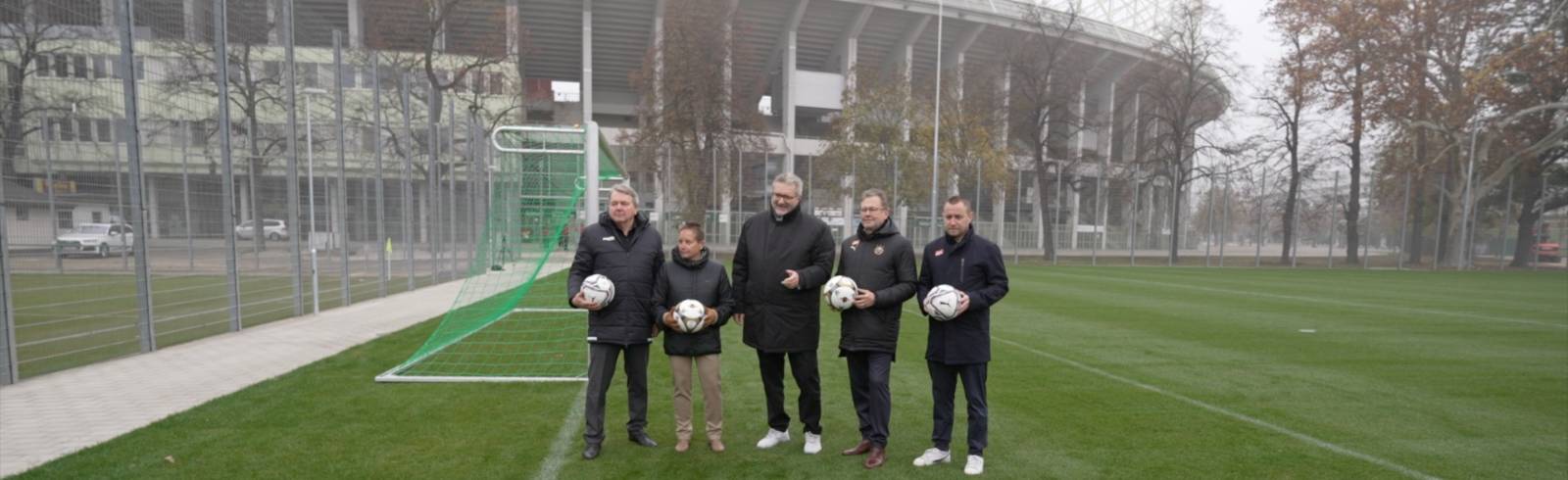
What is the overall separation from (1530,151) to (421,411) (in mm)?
44039

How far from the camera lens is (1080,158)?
118 ft

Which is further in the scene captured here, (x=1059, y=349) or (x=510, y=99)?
(x=510, y=99)

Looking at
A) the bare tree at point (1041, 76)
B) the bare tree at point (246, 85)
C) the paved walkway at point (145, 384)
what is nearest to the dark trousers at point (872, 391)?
the paved walkway at point (145, 384)

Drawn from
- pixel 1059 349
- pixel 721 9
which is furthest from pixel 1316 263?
pixel 1059 349

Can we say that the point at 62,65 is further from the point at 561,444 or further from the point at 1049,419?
the point at 1049,419

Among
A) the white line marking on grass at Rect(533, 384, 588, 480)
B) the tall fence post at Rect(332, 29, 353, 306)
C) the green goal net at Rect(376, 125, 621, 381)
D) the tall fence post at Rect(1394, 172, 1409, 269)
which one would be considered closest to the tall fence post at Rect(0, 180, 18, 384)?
the green goal net at Rect(376, 125, 621, 381)

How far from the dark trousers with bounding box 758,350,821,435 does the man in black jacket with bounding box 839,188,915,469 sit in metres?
0.26

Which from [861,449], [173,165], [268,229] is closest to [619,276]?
[861,449]

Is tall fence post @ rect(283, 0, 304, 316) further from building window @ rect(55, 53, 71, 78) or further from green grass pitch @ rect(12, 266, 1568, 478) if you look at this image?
building window @ rect(55, 53, 71, 78)

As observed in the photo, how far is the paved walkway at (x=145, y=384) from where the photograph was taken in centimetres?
491

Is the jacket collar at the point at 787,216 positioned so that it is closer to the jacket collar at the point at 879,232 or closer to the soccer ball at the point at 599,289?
the jacket collar at the point at 879,232

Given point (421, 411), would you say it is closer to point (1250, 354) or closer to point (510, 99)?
point (1250, 354)

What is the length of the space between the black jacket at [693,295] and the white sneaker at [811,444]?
0.90 m

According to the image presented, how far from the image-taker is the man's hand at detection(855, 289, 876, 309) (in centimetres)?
411
